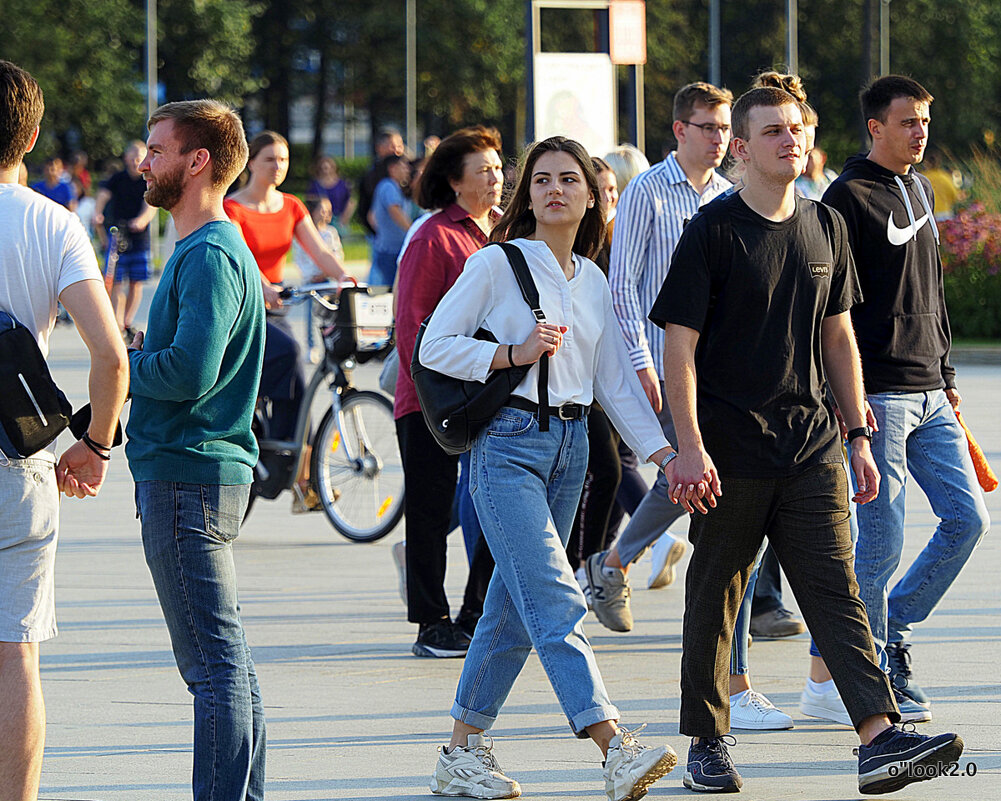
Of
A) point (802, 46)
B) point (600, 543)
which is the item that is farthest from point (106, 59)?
point (600, 543)

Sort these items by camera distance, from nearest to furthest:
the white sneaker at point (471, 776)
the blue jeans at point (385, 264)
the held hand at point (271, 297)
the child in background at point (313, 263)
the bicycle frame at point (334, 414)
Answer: the white sneaker at point (471, 776) < the held hand at point (271, 297) < the bicycle frame at point (334, 414) < the child in background at point (313, 263) < the blue jeans at point (385, 264)

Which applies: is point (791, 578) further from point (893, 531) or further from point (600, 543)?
point (600, 543)

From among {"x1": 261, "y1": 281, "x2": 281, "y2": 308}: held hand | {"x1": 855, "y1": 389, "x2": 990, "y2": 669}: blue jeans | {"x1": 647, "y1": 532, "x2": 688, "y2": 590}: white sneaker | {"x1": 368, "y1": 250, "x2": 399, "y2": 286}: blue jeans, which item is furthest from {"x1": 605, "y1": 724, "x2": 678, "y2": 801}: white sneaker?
{"x1": 368, "y1": 250, "x2": 399, "y2": 286}: blue jeans

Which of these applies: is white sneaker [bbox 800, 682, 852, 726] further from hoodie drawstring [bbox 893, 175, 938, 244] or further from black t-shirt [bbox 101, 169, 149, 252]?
black t-shirt [bbox 101, 169, 149, 252]

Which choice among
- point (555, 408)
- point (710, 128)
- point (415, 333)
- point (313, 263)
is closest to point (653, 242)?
point (710, 128)

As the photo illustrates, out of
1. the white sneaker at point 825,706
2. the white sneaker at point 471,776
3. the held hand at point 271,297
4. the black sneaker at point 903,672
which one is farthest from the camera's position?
the held hand at point 271,297

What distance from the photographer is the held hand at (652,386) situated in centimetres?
632

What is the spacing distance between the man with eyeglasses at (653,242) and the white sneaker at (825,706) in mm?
1354

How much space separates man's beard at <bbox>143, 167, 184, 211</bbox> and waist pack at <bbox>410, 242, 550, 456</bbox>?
3.00 feet

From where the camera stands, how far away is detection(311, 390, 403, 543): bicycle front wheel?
890cm

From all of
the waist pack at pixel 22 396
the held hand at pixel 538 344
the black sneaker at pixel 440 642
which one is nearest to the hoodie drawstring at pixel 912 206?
the held hand at pixel 538 344

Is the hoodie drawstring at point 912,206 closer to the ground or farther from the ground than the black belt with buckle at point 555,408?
farther from the ground

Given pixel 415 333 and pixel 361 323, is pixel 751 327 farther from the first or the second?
pixel 361 323

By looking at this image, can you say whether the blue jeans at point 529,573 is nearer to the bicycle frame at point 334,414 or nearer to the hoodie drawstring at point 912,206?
the hoodie drawstring at point 912,206
